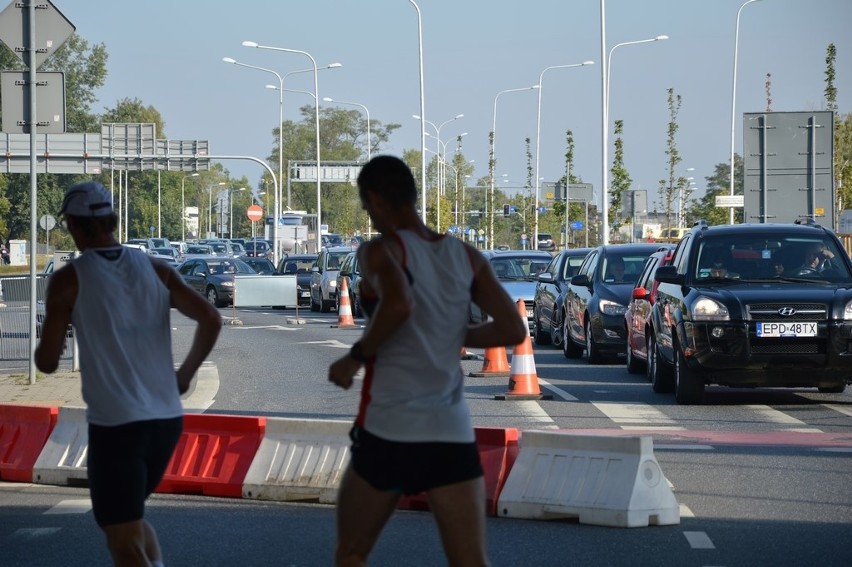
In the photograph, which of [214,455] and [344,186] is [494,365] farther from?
[344,186]

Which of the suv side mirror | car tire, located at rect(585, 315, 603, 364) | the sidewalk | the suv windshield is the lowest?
the sidewalk

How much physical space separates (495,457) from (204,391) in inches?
366

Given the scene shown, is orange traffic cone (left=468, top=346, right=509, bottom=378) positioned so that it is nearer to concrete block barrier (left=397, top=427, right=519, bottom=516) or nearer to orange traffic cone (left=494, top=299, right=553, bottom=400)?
orange traffic cone (left=494, top=299, right=553, bottom=400)

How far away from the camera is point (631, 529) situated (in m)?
8.14

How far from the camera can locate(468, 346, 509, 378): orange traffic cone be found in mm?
18922

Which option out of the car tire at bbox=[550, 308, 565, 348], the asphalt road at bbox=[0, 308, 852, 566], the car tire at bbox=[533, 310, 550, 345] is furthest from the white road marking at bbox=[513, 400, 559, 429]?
the car tire at bbox=[533, 310, 550, 345]

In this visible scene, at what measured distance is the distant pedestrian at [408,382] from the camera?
4.67 meters

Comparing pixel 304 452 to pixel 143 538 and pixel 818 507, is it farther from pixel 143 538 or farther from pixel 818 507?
pixel 143 538

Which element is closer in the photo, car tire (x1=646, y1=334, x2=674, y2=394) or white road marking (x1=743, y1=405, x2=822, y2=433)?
white road marking (x1=743, y1=405, x2=822, y2=433)

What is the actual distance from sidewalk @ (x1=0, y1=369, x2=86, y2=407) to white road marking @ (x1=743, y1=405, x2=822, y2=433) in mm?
6442

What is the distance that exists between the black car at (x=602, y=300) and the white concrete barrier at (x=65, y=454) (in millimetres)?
11005

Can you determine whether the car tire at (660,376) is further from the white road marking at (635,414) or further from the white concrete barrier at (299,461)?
the white concrete barrier at (299,461)

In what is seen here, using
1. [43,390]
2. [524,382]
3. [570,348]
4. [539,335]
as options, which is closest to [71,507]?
[524,382]

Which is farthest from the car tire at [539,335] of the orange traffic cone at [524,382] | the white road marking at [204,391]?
the orange traffic cone at [524,382]
